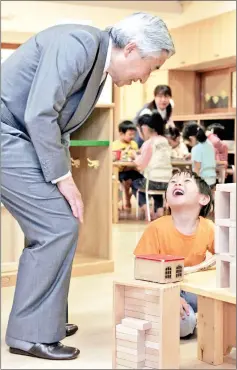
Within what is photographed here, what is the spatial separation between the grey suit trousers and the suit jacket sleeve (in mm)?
78

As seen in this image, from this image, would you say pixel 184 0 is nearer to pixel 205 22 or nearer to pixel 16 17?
pixel 205 22

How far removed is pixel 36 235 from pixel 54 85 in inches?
17.5

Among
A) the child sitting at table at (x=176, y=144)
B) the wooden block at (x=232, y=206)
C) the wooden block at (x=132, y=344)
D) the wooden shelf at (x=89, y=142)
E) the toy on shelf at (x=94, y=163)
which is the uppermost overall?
the child sitting at table at (x=176, y=144)

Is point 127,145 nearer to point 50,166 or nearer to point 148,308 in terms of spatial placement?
point 50,166

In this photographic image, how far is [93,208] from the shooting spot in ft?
11.4

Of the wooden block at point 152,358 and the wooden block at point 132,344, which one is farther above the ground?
the wooden block at point 132,344

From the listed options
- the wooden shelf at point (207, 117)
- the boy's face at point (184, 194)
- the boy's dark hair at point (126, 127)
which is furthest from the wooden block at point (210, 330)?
the wooden shelf at point (207, 117)

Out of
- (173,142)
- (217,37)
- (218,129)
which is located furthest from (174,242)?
(217,37)

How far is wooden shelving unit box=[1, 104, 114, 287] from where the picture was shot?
3309 mm

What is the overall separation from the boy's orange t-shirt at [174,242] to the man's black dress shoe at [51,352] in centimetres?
42

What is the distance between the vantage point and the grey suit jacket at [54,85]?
1.85m

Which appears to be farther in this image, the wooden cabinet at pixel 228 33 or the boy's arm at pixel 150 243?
the wooden cabinet at pixel 228 33

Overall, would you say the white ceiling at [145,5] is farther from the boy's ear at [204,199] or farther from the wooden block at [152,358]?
the wooden block at [152,358]

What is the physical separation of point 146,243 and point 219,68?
260 inches
